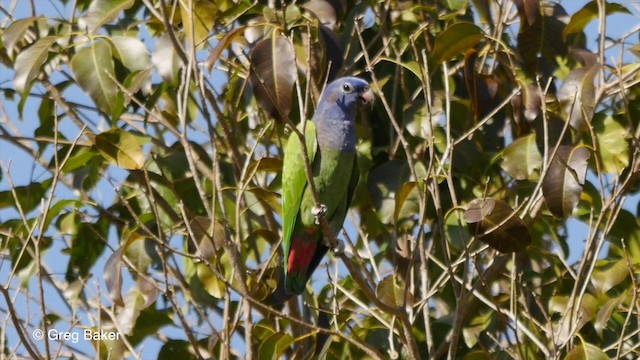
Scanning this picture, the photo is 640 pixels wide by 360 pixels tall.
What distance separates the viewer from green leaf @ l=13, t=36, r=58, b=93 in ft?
12.7

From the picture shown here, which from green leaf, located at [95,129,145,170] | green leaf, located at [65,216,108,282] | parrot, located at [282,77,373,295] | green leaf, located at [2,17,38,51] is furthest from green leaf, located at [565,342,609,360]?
green leaf, located at [2,17,38,51]

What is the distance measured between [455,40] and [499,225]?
3.04 feet

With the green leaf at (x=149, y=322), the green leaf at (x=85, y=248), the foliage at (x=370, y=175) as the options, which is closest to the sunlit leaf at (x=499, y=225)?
the foliage at (x=370, y=175)

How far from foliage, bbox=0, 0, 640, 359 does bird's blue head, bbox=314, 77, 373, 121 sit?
0.06 m

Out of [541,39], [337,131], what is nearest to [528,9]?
[541,39]

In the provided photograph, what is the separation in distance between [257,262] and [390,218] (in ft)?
3.09

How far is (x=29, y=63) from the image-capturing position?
3.92 m

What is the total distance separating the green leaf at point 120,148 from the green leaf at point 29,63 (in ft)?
1.17

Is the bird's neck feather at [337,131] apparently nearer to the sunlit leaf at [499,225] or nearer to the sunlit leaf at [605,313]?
the sunlit leaf at [499,225]

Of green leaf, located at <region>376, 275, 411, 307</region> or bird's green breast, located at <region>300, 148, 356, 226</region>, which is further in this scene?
bird's green breast, located at <region>300, 148, 356, 226</region>

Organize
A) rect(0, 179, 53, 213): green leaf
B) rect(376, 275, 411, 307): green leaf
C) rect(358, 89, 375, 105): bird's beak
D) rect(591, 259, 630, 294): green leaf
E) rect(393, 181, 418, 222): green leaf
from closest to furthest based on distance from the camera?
rect(376, 275, 411, 307): green leaf → rect(393, 181, 418, 222): green leaf → rect(591, 259, 630, 294): green leaf → rect(358, 89, 375, 105): bird's beak → rect(0, 179, 53, 213): green leaf

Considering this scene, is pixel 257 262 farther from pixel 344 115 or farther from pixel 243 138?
pixel 344 115

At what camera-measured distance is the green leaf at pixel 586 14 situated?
400 cm

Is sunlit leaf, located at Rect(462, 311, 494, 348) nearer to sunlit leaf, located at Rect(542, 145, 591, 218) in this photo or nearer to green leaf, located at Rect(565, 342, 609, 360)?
green leaf, located at Rect(565, 342, 609, 360)
